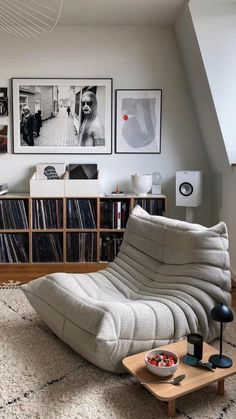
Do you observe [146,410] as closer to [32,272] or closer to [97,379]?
[97,379]

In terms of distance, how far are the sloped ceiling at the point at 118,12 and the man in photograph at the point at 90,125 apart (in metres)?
0.69

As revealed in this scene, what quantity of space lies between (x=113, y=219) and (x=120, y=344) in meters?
2.14

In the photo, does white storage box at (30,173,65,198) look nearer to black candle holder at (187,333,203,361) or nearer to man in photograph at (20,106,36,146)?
man in photograph at (20,106,36,146)

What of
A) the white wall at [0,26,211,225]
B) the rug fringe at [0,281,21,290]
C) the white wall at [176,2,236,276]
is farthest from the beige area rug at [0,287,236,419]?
the white wall at [0,26,211,225]

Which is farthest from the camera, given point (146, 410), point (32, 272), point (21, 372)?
point (32, 272)

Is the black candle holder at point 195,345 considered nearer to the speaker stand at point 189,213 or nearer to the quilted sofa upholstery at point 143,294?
the quilted sofa upholstery at point 143,294

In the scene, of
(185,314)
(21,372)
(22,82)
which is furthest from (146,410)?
(22,82)

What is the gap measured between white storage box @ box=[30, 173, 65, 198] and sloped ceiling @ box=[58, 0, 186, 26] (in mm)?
1539

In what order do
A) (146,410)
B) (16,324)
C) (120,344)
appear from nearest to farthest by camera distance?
(146,410) → (120,344) → (16,324)

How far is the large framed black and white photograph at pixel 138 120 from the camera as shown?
414 cm

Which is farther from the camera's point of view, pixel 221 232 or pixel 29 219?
pixel 29 219

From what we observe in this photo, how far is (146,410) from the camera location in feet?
5.83

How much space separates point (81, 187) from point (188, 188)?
1056 mm

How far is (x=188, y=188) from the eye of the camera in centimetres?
396
